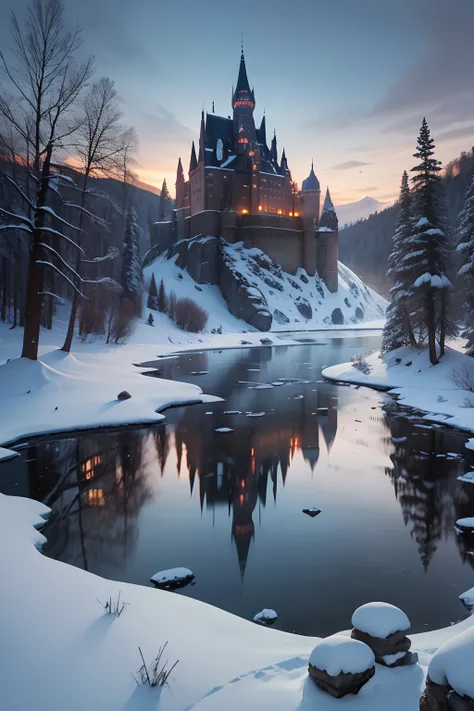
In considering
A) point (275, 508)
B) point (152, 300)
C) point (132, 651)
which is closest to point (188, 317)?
point (152, 300)

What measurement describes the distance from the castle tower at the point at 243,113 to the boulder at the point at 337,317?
41326 mm

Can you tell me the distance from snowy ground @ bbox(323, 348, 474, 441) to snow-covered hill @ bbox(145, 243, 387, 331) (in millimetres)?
49511

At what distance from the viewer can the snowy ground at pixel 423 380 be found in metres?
20.8

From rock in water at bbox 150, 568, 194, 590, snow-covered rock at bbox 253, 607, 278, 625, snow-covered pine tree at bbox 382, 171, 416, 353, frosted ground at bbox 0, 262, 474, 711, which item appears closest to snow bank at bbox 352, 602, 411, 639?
frosted ground at bbox 0, 262, 474, 711

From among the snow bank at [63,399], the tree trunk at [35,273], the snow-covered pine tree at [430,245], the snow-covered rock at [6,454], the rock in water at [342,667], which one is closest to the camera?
the rock in water at [342,667]

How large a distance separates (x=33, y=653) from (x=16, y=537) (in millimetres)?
4093

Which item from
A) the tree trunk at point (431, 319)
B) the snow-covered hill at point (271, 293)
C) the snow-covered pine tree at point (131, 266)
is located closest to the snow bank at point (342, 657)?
the tree trunk at point (431, 319)

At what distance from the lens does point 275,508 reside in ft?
37.2

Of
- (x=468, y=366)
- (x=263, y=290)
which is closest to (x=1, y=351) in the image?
(x=468, y=366)

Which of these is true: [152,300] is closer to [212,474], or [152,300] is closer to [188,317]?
[188,317]

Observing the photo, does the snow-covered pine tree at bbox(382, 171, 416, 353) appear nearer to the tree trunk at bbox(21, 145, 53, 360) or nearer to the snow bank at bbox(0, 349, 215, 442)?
the snow bank at bbox(0, 349, 215, 442)

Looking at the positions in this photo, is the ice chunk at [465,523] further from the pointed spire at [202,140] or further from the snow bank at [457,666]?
the pointed spire at [202,140]

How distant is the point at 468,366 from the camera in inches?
1003

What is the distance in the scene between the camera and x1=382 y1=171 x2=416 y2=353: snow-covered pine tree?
29000mm
